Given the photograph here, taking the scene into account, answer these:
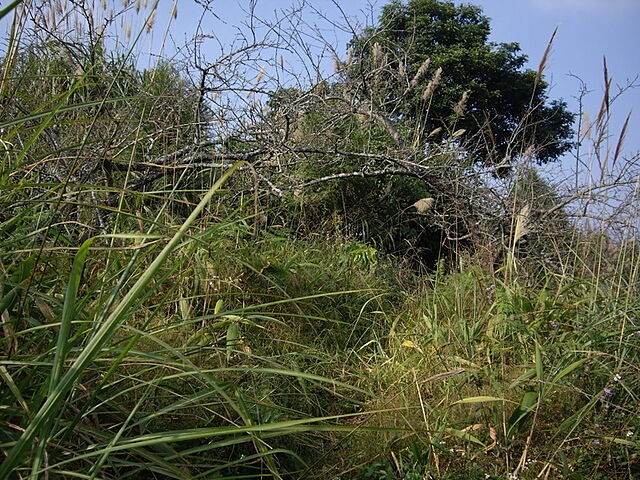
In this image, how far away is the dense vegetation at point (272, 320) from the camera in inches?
54.9

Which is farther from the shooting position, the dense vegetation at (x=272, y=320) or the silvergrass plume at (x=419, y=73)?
the silvergrass plume at (x=419, y=73)

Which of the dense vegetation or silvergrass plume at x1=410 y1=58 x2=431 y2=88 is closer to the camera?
the dense vegetation

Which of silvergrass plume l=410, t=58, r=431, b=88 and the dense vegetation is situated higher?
silvergrass plume l=410, t=58, r=431, b=88

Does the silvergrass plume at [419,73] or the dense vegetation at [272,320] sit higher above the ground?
the silvergrass plume at [419,73]

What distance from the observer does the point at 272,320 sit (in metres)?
2.19

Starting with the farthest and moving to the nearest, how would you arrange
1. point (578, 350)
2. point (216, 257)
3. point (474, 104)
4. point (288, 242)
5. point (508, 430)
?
point (474, 104) → point (288, 242) → point (216, 257) → point (578, 350) → point (508, 430)

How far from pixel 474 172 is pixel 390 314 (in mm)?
2013

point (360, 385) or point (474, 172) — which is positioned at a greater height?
point (474, 172)

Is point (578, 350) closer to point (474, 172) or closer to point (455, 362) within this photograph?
point (455, 362)

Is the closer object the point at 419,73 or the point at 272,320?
the point at 272,320

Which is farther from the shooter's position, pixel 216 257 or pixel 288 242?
pixel 288 242

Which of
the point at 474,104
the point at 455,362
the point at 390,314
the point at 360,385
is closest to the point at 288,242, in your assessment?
the point at 390,314

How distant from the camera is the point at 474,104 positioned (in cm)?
1983

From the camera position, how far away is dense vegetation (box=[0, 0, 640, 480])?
4.57 ft
